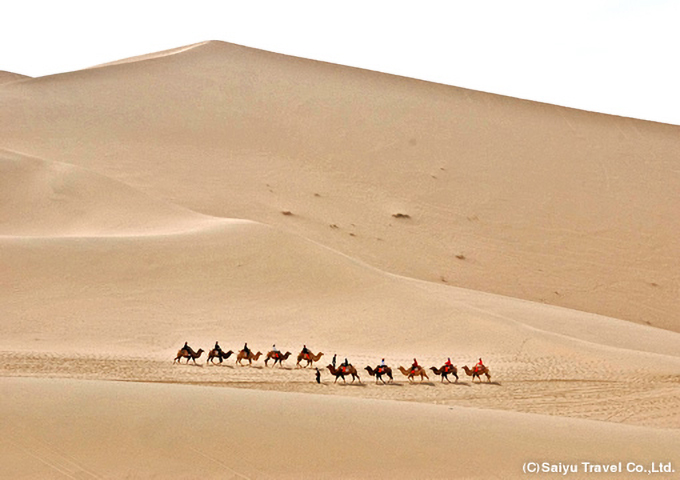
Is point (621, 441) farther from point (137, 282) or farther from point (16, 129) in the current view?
point (16, 129)

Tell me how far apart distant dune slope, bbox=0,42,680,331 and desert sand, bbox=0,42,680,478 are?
0.63 feet

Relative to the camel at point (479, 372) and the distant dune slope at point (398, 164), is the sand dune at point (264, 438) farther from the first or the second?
the distant dune slope at point (398, 164)

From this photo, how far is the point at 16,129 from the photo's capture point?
4016 cm

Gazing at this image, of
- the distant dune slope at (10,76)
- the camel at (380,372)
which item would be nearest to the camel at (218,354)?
the camel at (380,372)

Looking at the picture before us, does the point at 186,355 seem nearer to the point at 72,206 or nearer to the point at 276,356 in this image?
the point at 276,356

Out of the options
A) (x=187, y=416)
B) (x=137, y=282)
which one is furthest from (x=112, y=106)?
(x=187, y=416)

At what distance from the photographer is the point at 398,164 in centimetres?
4256

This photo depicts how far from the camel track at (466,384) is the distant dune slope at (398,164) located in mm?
13783

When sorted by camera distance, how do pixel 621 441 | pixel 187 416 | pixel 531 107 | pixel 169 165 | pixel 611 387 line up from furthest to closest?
pixel 531 107
pixel 169 165
pixel 611 387
pixel 621 441
pixel 187 416

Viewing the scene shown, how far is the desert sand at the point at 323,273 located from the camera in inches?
324

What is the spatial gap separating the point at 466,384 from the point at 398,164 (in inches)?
1124

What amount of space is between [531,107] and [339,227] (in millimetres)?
30750

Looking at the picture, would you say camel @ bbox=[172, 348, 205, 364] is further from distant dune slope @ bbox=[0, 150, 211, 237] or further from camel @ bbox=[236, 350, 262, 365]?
distant dune slope @ bbox=[0, 150, 211, 237]

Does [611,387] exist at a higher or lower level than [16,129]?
lower
